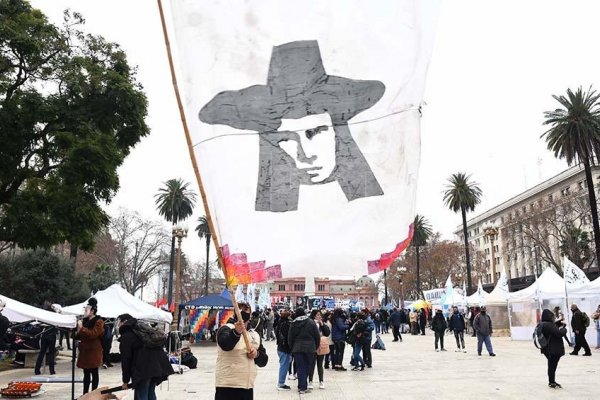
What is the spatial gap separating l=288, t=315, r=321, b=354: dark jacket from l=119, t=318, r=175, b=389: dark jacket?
12.1 feet

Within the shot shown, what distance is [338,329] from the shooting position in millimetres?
14820

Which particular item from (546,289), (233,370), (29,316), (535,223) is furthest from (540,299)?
(535,223)

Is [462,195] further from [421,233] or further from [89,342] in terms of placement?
[89,342]

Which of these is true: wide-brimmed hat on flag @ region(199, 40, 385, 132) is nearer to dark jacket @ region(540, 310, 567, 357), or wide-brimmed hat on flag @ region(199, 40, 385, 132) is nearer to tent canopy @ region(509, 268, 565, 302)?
dark jacket @ region(540, 310, 567, 357)

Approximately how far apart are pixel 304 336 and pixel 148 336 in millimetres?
4044

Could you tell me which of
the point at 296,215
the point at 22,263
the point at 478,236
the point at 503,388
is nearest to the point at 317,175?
the point at 296,215

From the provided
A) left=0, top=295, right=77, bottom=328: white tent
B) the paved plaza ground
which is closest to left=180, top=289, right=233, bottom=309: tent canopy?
the paved plaza ground

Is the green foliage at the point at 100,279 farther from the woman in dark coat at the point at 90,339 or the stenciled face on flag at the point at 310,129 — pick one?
the stenciled face on flag at the point at 310,129

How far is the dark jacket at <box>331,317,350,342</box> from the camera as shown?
1474cm

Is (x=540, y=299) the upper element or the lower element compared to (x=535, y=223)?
lower

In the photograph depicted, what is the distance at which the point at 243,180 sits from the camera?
3930mm

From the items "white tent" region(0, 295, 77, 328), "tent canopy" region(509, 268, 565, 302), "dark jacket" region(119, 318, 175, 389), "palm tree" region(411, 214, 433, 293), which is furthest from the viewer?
"palm tree" region(411, 214, 433, 293)

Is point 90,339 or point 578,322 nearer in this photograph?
point 90,339

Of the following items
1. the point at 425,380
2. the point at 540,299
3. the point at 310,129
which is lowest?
the point at 425,380
